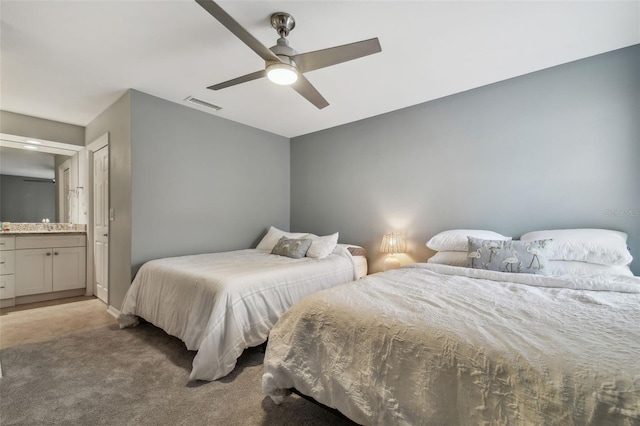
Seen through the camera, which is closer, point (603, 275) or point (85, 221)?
point (603, 275)

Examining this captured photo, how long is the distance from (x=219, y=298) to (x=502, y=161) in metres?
2.90

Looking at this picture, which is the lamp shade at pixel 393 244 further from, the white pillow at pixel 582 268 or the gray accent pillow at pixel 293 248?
the white pillow at pixel 582 268

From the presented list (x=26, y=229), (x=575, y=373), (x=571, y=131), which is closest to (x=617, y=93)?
(x=571, y=131)

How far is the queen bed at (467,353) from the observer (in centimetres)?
80

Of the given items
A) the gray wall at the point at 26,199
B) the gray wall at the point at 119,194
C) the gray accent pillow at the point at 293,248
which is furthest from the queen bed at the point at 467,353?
the gray wall at the point at 26,199

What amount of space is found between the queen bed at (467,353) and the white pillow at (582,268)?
464 millimetres

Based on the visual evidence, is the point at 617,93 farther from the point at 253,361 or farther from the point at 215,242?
the point at 215,242

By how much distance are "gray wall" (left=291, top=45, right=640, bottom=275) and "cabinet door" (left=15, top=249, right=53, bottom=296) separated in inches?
151

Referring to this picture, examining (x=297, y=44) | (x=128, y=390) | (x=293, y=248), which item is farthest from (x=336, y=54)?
(x=128, y=390)

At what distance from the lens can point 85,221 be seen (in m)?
4.11

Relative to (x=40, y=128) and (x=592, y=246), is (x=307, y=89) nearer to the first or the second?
(x=592, y=246)

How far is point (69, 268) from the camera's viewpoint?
12.7ft

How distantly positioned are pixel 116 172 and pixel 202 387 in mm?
2618

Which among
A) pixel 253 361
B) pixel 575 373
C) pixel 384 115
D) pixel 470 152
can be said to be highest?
pixel 384 115
